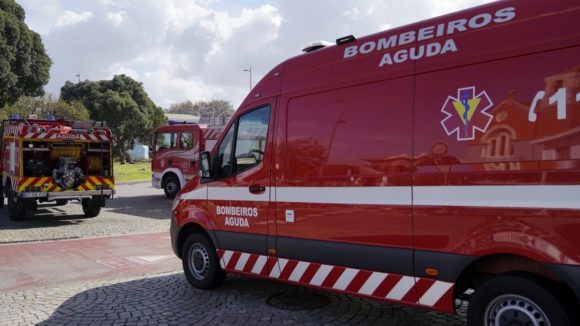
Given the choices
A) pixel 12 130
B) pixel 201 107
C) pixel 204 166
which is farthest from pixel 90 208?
pixel 201 107

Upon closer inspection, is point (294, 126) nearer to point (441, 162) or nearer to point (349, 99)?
point (349, 99)

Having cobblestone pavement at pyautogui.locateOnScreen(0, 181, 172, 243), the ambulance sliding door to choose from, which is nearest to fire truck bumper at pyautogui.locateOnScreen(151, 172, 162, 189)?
cobblestone pavement at pyautogui.locateOnScreen(0, 181, 172, 243)

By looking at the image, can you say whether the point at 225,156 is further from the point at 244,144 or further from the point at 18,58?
the point at 18,58

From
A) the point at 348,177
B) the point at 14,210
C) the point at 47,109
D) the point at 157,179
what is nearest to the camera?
the point at 348,177

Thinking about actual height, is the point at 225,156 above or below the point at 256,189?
above

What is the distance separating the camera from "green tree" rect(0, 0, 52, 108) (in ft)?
64.4

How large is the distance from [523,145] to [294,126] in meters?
2.33

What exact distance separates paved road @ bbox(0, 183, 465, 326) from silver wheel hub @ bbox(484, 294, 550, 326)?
1.33 metres

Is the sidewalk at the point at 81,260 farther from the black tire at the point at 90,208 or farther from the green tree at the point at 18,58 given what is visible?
the green tree at the point at 18,58

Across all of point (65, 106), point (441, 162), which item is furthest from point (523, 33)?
point (65, 106)

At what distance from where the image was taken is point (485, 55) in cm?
360

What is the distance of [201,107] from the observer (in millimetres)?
87562

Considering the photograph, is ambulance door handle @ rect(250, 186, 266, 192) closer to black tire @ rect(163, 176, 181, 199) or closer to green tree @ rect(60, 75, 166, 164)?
black tire @ rect(163, 176, 181, 199)

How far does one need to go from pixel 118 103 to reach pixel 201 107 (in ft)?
154
